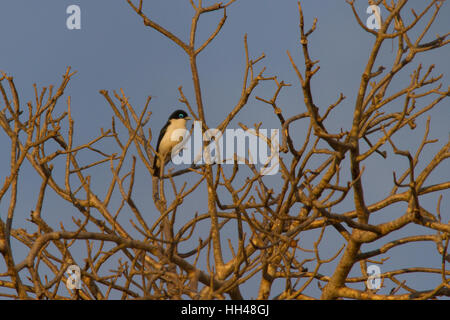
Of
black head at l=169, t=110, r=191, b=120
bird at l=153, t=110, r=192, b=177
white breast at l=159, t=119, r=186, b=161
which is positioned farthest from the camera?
black head at l=169, t=110, r=191, b=120

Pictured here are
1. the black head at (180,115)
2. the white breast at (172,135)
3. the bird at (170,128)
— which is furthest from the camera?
the black head at (180,115)

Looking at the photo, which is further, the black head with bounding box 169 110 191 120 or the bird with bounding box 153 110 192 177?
the black head with bounding box 169 110 191 120

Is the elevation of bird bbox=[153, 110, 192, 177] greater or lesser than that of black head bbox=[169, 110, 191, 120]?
lesser

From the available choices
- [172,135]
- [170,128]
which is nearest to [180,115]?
[170,128]

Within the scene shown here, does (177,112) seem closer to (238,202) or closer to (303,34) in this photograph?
(238,202)

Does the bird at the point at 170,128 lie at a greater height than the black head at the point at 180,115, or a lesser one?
lesser

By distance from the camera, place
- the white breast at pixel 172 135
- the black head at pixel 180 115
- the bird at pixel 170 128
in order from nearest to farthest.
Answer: the white breast at pixel 172 135 → the bird at pixel 170 128 → the black head at pixel 180 115

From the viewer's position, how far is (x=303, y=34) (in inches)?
207

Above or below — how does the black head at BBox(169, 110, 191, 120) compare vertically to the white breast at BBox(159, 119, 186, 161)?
above

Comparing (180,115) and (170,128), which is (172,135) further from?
(180,115)

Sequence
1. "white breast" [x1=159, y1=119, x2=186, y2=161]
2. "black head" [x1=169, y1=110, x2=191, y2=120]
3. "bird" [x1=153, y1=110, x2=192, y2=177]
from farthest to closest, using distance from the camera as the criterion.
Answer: "black head" [x1=169, y1=110, x2=191, y2=120], "bird" [x1=153, y1=110, x2=192, y2=177], "white breast" [x1=159, y1=119, x2=186, y2=161]

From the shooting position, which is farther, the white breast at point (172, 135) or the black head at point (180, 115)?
the black head at point (180, 115)

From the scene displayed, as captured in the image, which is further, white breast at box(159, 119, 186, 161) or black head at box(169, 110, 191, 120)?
black head at box(169, 110, 191, 120)
